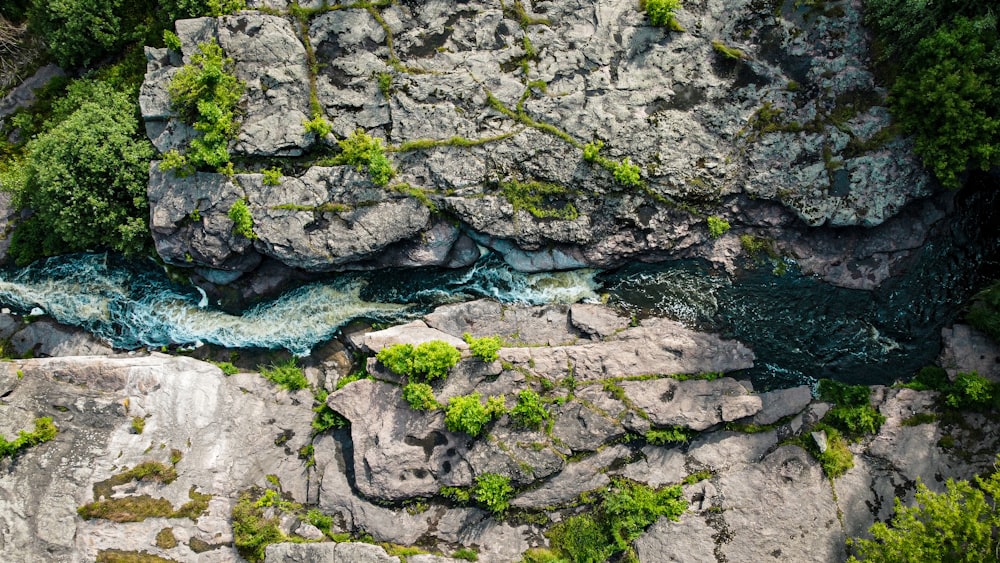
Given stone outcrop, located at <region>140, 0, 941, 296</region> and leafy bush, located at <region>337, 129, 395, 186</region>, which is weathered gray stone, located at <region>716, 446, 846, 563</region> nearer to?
stone outcrop, located at <region>140, 0, 941, 296</region>

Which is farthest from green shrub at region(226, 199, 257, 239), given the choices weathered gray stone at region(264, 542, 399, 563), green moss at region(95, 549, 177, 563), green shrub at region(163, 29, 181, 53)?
green moss at region(95, 549, 177, 563)

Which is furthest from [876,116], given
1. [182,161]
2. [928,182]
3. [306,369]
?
[182,161]

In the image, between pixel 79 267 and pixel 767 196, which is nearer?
pixel 767 196

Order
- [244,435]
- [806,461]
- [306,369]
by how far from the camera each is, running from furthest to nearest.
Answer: [306,369] → [244,435] → [806,461]

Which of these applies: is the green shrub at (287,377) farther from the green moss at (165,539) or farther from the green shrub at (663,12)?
the green shrub at (663,12)

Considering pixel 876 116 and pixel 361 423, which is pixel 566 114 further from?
pixel 361 423

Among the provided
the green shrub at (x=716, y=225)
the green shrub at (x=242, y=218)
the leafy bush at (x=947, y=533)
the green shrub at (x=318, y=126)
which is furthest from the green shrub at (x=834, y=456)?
the green shrub at (x=242, y=218)

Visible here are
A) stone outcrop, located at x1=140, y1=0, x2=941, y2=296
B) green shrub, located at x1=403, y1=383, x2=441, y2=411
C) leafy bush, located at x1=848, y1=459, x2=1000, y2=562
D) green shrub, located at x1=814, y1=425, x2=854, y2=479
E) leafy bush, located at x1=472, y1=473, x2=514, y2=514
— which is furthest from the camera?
stone outcrop, located at x1=140, y1=0, x2=941, y2=296
